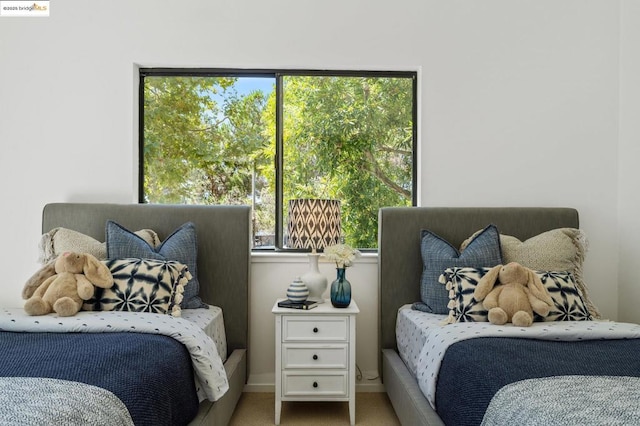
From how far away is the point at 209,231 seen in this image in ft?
9.30

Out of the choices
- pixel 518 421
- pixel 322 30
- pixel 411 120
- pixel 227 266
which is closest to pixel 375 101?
pixel 411 120

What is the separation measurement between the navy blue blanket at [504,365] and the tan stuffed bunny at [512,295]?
0.22 meters

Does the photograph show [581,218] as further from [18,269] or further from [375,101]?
[18,269]

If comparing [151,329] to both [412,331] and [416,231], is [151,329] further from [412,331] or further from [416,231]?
[416,231]

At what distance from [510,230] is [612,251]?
757 mm

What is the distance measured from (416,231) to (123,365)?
183cm

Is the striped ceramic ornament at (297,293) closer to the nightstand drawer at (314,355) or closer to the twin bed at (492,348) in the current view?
the nightstand drawer at (314,355)

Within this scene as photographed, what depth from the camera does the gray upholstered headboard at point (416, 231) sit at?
2.82 m

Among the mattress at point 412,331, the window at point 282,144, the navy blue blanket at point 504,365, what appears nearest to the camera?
the navy blue blanket at point 504,365

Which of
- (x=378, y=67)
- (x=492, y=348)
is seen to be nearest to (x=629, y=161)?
A: (x=378, y=67)

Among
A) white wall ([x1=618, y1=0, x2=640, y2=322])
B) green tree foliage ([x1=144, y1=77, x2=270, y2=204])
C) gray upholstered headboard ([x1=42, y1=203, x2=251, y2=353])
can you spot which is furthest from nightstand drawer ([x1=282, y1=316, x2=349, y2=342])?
white wall ([x1=618, y1=0, x2=640, y2=322])

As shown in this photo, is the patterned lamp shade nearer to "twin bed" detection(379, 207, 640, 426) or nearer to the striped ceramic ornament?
the striped ceramic ornament

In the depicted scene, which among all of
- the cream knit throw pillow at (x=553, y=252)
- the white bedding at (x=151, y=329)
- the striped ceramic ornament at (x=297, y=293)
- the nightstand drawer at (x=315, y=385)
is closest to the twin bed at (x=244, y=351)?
the white bedding at (x=151, y=329)

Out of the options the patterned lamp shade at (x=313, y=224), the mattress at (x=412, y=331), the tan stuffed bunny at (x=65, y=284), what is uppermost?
the patterned lamp shade at (x=313, y=224)
